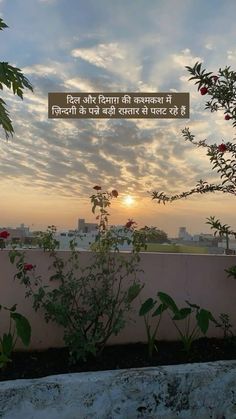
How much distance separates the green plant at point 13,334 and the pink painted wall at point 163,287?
94 millimetres

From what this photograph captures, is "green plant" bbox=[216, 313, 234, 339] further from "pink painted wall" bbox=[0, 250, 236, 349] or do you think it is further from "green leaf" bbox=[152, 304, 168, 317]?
"green leaf" bbox=[152, 304, 168, 317]

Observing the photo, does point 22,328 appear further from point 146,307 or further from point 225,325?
point 225,325

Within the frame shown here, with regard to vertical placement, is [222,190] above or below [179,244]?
above

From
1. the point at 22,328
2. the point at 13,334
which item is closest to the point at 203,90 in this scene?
the point at 22,328

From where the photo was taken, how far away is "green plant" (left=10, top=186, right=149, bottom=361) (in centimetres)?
346

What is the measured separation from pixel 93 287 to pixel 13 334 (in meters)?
0.88

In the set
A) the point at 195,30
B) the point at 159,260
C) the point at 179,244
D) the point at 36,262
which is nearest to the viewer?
the point at 36,262

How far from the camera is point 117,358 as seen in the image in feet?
12.0

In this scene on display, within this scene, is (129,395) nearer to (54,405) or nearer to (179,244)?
(54,405)

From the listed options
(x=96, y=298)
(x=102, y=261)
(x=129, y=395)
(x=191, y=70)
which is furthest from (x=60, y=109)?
(x=129, y=395)

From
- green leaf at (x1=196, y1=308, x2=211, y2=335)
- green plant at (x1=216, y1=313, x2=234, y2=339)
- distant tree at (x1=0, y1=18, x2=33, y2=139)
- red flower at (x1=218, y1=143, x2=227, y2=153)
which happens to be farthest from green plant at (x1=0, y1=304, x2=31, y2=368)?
red flower at (x1=218, y1=143, x2=227, y2=153)

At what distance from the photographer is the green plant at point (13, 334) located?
327 centimetres

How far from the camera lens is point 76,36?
16.0 feet

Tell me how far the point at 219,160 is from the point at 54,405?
2.65 metres
